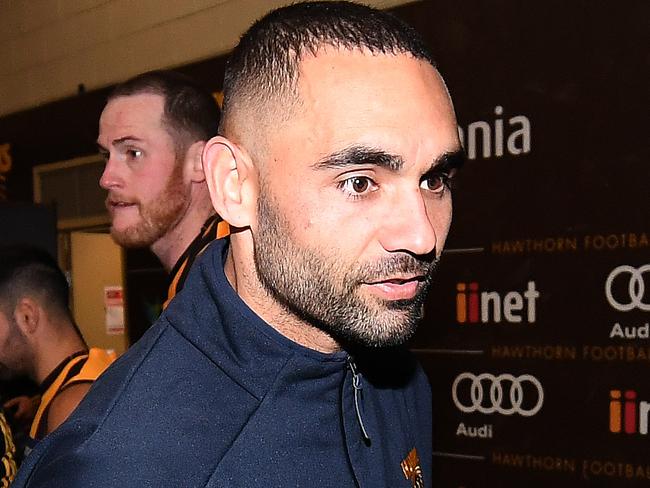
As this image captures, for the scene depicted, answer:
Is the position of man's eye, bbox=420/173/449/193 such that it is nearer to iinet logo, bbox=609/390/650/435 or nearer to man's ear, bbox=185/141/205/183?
man's ear, bbox=185/141/205/183

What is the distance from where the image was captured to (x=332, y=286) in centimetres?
96

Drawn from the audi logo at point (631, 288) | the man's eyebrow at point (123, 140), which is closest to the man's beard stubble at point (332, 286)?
the man's eyebrow at point (123, 140)

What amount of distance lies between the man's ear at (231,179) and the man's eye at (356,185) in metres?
0.14

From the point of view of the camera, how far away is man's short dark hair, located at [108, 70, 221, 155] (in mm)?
2018

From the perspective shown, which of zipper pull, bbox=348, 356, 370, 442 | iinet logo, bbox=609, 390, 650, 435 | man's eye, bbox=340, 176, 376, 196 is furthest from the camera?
iinet logo, bbox=609, 390, 650, 435

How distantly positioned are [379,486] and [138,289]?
2.73 metres

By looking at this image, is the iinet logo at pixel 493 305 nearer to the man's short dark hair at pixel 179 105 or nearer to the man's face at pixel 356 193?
the man's short dark hair at pixel 179 105

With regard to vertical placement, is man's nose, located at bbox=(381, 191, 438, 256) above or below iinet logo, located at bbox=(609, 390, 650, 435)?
above

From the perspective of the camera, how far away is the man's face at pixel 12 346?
7.61 feet

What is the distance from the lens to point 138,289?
362cm

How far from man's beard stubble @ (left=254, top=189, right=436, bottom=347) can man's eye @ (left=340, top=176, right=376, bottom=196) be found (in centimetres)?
8

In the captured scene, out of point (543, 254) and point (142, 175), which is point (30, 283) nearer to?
point (142, 175)

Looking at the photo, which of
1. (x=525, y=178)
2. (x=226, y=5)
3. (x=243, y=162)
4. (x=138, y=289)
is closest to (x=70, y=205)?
(x=138, y=289)

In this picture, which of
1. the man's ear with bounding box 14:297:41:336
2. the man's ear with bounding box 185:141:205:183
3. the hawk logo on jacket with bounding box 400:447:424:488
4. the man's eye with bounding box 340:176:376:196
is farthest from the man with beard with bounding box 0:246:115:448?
the man's eye with bounding box 340:176:376:196
